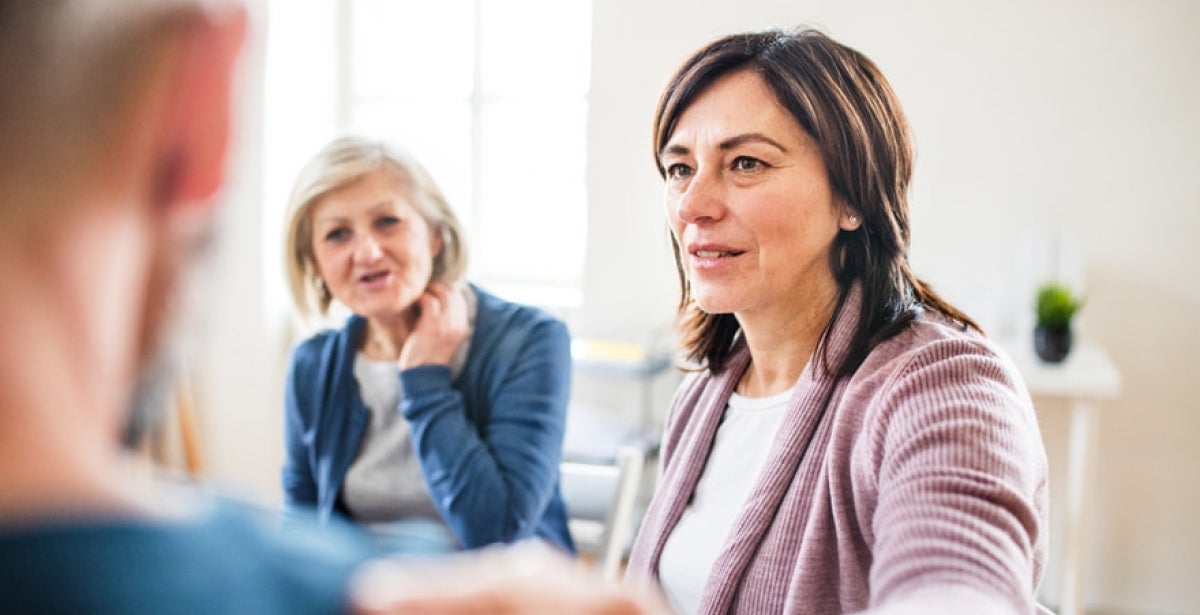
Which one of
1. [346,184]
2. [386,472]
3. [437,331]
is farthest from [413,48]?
[386,472]

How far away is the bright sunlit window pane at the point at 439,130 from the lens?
151 inches

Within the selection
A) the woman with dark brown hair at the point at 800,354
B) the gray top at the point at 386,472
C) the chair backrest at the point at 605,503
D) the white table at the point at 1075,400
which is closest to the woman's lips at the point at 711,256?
the woman with dark brown hair at the point at 800,354

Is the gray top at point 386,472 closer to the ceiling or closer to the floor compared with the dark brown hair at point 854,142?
closer to the floor

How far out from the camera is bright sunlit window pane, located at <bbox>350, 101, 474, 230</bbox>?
3824mm

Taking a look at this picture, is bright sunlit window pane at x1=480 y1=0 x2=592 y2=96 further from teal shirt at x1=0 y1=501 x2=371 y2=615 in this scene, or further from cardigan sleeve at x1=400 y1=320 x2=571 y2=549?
teal shirt at x1=0 y1=501 x2=371 y2=615

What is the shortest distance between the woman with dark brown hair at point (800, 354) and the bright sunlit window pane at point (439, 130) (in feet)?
8.22

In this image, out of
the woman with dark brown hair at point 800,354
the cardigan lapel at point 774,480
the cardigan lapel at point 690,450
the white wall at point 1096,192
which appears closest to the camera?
the woman with dark brown hair at point 800,354

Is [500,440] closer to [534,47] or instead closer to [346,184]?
[346,184]

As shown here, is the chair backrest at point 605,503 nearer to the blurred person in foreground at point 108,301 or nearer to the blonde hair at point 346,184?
the blonde hair at point 346,184

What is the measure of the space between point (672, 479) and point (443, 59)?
289cm

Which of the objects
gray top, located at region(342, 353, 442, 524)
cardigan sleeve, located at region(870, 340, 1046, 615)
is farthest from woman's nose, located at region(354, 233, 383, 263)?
cardigan sleeve, located at region(870, 340, 1046, 615)

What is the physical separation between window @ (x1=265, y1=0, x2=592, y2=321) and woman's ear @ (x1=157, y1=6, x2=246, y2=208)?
3.35 meters

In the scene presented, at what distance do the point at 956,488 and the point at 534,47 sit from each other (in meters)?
3.19

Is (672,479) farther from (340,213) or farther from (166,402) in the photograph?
(166,402)
